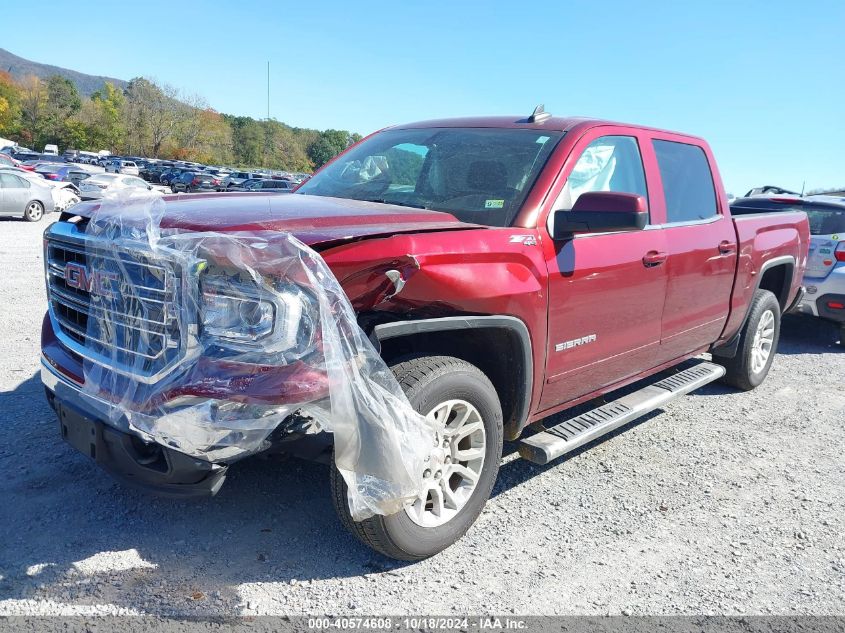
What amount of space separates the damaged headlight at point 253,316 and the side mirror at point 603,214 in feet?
5.23

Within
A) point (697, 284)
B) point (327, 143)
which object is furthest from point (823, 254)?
point (327, 143)

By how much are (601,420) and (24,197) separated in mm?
18849

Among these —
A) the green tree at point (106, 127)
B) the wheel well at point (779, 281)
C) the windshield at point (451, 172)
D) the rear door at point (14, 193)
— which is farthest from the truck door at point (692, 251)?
the green tree at point (106, 127)

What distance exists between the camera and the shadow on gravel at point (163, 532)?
9.50 feet

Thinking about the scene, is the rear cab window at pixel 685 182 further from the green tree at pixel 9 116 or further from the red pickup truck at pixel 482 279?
the green tree at pixel 9 116

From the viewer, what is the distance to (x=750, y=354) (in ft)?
19.6

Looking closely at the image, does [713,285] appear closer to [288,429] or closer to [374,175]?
[374,175]

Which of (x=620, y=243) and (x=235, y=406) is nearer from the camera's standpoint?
(x=235, y=406)

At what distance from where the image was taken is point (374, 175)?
4.27 m

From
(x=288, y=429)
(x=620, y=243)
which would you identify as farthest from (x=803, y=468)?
(x=288, y=429)

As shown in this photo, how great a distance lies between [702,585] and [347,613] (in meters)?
1.59

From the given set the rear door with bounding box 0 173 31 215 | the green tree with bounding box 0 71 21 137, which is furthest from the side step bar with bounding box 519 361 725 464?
the green tree with bounding box 0 71 21 137

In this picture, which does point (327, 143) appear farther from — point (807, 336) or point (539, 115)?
point (539, 115)

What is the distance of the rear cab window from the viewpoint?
15.4ft
